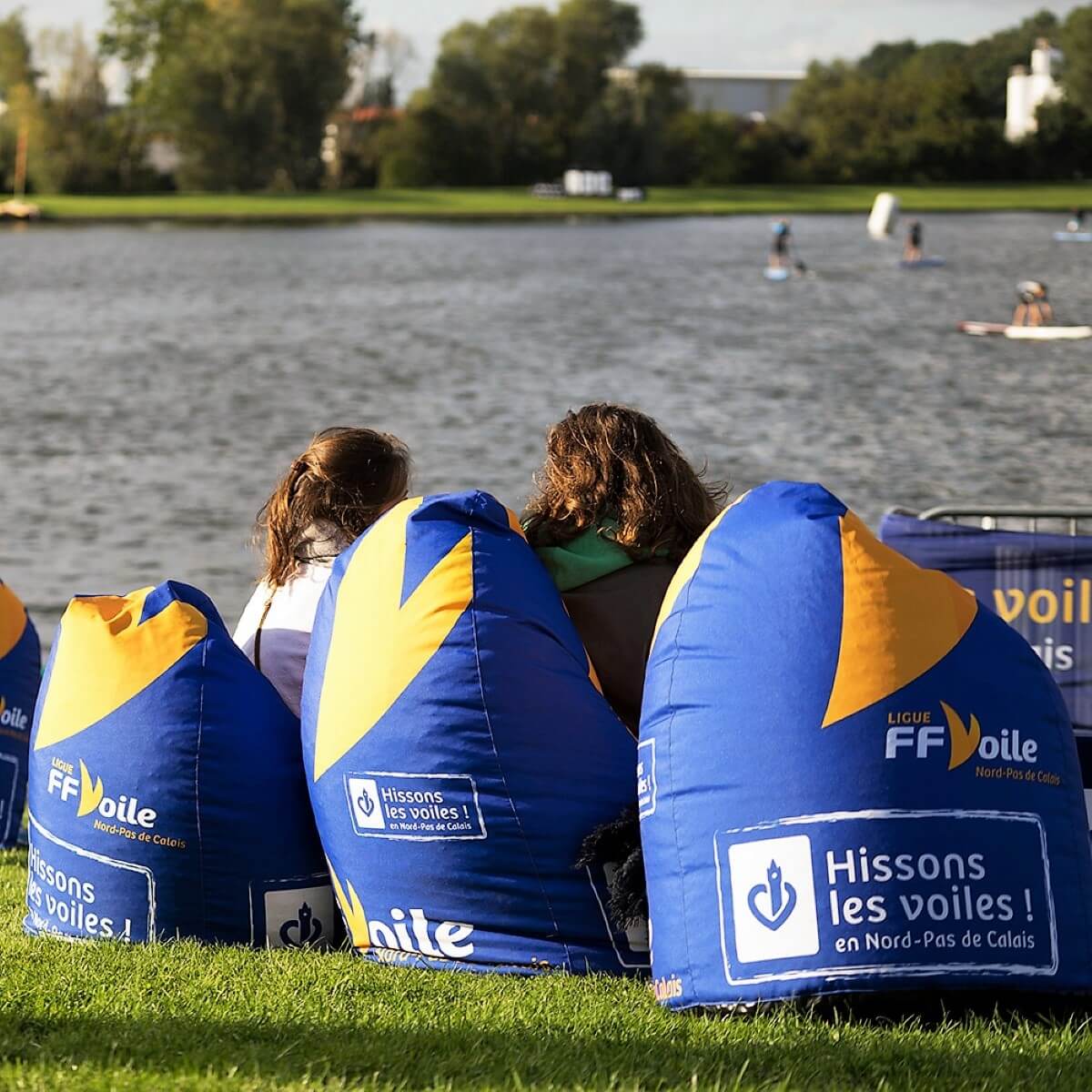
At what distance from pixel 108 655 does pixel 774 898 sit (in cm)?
173

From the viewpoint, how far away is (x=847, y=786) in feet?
12.0

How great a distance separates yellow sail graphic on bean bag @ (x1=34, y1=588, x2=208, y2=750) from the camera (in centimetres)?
437

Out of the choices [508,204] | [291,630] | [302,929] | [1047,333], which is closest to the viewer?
[302,929]

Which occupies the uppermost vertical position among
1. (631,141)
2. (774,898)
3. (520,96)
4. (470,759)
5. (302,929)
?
(520,96)

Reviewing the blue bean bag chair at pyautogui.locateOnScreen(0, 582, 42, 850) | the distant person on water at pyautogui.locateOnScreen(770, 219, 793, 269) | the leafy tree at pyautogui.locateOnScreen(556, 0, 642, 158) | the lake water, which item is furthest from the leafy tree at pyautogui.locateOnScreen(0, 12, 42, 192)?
the blue bean bag chair at pyautogui.locateOnScreen(0, 582, 42, 850)

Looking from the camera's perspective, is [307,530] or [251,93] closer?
[307,530]

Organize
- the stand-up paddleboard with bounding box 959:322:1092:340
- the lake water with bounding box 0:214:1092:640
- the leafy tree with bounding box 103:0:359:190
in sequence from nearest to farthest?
the lake water with bounding box 0:214:1092:640 < the stand-up paddleboard with bounding box 959:322:1092:340 < the leafy tree with bounding box 103:0:359:190

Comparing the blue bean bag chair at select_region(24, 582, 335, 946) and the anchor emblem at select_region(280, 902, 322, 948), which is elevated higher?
the blue bean bag chair at select_region(24, 582, 335, 946)

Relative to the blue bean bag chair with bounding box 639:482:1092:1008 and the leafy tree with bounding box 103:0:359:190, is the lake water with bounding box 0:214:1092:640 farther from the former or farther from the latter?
the leafy tree with bounding box 103:0:359:190

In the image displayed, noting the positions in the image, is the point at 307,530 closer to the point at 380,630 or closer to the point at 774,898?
the point at 380,630

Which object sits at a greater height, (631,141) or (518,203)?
(631,141)

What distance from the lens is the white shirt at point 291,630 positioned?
4918 mm

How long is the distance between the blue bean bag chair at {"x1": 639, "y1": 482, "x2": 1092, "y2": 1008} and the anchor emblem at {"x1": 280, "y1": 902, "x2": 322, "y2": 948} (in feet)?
3.30

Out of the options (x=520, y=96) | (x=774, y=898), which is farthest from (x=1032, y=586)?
(x=520, y=96)
